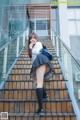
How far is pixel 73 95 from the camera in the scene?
4035 millimetres

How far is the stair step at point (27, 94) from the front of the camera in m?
4.32

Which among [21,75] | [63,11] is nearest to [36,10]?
[63,11]

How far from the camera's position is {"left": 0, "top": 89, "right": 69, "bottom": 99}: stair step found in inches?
170

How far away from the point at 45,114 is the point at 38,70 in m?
0.72

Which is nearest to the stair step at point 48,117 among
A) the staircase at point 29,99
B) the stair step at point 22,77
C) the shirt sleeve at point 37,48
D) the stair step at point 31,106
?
the staircase at point 29,99

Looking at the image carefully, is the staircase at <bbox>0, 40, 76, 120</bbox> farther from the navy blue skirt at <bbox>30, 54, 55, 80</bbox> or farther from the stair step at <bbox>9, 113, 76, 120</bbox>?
the navy blue skirt at <bbox>30, 54, 55, 80</bbox>

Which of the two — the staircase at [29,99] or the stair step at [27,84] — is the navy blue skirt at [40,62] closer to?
the staircase at [29,99]

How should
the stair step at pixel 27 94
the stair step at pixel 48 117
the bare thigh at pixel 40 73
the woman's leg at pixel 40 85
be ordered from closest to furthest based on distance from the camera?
1. the stair step at pixel 48 117
2. the woman's leg at pixel 40 85
3. the bare thigh at pixel 40 73
4. the stair step at pixel 27 94

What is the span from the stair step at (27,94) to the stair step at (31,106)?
0.35 metres

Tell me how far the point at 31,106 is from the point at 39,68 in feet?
2.25

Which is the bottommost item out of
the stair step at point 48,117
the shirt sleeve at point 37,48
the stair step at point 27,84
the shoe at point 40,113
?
the stair step at point 48,117

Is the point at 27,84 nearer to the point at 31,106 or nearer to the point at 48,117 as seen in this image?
the point at 31,106

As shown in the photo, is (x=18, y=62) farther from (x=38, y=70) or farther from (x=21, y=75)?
(x=38, y=70)

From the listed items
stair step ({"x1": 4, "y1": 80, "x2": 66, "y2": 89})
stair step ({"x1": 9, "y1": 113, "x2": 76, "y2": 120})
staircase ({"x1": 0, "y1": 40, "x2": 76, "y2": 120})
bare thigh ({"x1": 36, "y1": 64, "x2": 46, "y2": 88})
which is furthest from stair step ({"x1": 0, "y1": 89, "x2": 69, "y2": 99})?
stair step ({"x1": 9, "y1": 113, "x2": 76, "y2": 120})
